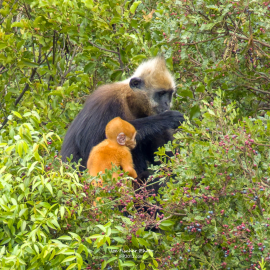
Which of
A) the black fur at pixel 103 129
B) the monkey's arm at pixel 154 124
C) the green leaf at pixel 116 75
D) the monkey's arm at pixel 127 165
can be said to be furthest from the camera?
the green leaf at pixel 116 75

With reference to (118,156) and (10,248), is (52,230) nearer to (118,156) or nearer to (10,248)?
(10,248)

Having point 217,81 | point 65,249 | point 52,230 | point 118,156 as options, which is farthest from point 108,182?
point 217,81

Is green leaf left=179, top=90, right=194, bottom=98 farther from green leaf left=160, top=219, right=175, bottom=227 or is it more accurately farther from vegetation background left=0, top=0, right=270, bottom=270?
green leaf left=160, top=219, right=175, bottom=227

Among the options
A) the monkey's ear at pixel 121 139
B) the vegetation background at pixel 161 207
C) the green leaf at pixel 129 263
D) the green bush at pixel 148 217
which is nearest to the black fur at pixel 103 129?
the monkey's ear at pixel 121 139

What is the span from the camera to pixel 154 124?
16.7 ft

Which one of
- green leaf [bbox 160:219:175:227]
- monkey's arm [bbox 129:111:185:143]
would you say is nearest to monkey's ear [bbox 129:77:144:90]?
monkey's arm [bbox 129:111:185:143]

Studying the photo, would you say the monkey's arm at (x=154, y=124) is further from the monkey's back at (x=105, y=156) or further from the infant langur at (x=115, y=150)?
the monkey's back at (x=105, y=156)

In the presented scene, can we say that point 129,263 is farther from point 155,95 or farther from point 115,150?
point 155,95

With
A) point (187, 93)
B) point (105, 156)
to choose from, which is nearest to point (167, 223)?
point (105, 156)

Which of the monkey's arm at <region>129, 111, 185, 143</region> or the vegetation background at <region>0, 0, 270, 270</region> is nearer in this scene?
the vegetation background at <region>0, 0, 270, 270</region>

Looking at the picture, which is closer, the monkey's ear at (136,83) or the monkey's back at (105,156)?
the monkey's back at (105,156)

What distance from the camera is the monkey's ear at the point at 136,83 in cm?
549

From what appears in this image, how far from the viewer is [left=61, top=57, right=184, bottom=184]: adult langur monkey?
492 centimetres

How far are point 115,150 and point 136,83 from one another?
1.39m
